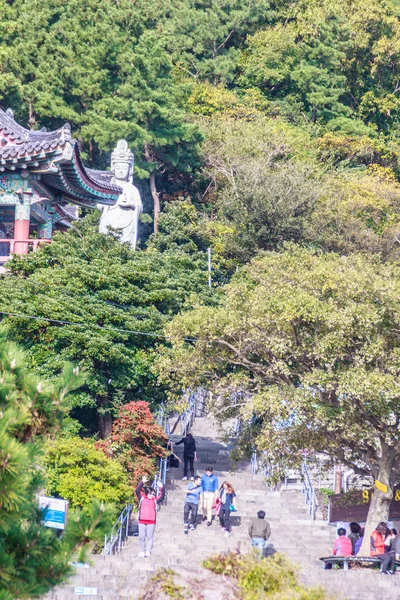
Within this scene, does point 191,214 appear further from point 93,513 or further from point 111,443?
point 93,513

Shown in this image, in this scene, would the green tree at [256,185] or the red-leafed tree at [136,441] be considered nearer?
the red-leafed tree at [136,441]

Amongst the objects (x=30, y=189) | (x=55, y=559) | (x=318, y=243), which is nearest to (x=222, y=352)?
(x=30, y=189)

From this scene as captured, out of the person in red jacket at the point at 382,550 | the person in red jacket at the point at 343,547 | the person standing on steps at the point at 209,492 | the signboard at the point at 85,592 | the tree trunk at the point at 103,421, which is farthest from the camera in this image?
the tree trunk at the point at 103,421

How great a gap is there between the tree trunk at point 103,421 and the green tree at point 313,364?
211 centimetres

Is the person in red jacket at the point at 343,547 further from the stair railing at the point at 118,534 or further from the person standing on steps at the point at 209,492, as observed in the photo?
the stair railing at the point at 118,534

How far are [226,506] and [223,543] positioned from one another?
2.25ft

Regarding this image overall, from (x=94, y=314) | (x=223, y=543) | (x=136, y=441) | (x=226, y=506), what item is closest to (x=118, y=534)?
(x=223, y=543)

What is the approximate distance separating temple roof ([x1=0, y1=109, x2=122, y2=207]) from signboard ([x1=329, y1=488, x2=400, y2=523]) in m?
9.45

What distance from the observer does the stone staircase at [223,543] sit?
14086 millimetres

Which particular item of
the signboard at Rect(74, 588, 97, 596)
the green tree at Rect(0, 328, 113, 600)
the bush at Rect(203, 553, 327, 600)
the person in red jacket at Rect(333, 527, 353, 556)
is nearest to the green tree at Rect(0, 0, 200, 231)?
the person in red jacket at Rect(333, 527, 353, 556)

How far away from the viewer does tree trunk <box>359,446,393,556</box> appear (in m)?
17.7

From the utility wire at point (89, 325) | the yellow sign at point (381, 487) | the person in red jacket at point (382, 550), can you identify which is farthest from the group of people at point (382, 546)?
the utility wire at point (89, 325)

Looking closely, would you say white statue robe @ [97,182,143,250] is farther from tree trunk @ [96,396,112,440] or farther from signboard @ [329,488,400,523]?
signboard @ [329,488,400,523]

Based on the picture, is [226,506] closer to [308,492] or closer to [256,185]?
[308,492]
